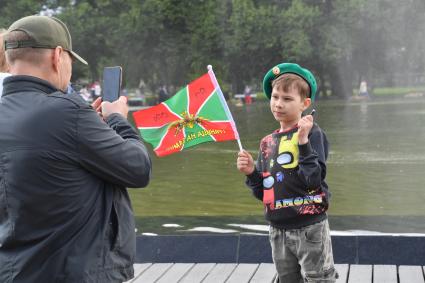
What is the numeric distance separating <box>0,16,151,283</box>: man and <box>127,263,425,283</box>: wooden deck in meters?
2.48

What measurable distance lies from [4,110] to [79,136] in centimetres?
28

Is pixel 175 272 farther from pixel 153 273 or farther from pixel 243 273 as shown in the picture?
pixel 243 273

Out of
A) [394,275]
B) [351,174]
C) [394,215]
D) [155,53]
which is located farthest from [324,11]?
[394,275]

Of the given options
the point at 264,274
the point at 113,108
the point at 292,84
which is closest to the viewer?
the point at 113,108

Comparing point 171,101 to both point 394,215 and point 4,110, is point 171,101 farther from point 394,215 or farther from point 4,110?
point 394,215

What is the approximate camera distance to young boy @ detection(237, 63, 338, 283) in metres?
3.49

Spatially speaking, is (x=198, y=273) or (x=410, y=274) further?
(x=198, y=273)

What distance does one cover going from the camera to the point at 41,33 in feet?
8.03

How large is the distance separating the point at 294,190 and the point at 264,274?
1562 mm

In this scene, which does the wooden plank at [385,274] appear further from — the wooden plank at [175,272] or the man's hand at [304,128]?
the man's hand at [304,128]

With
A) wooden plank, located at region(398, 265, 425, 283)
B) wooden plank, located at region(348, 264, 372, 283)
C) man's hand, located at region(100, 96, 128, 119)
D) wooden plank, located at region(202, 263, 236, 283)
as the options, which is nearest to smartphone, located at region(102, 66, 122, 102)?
man's hand, located at region(100, 96, 128, 119)

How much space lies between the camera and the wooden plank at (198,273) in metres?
4.93

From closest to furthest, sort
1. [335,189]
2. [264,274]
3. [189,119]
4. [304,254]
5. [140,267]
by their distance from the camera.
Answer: [304,254]
[189,119]
[264,274]
[140,267]
[335,189]

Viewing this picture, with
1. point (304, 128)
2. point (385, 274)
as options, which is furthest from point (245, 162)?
point (385, 274)
